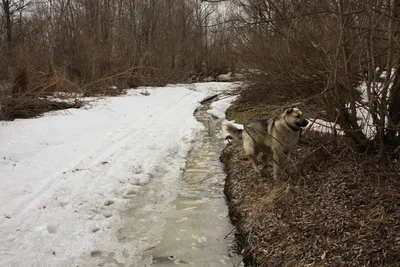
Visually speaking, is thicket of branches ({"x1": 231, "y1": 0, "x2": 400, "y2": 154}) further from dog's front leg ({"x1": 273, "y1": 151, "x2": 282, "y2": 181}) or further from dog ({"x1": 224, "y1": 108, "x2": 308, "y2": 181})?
dog's front leg ({"x1": 273, "y1": 151, "x2": 282, "y2": 181})

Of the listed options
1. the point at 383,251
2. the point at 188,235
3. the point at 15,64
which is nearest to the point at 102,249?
the point at 188,235

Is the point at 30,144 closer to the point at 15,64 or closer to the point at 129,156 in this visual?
the point at 129,156

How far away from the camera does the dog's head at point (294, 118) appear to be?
4805 mm

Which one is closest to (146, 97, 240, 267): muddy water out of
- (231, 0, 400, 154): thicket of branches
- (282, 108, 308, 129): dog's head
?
(282, 108, 308, 129): dog's head

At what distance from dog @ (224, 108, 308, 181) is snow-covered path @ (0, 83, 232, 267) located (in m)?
1.70

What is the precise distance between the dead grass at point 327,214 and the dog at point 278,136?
0.39 metres

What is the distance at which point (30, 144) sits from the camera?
280 inches

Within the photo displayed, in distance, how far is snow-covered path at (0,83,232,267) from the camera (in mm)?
3756

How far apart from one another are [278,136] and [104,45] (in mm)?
16530

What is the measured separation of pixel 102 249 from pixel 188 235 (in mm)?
1132

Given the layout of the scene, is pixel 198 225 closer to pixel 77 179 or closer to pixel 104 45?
pixel 77 179

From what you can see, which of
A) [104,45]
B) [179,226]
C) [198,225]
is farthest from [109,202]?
[104,45]

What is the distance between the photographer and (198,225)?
4527 millimetres

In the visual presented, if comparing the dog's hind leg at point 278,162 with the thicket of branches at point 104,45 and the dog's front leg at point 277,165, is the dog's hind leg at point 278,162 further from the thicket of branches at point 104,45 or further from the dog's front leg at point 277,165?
the thicket of branches at point 104,45
